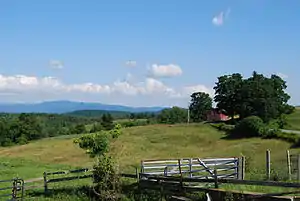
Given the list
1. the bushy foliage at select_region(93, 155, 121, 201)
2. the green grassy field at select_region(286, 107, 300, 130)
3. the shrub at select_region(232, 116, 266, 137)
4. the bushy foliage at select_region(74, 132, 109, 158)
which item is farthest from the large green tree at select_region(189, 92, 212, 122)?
the bushy foliage at select_region(93, 155, 121, 201)

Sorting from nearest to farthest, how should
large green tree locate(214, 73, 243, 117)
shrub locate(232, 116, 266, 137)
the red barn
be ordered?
shrub locate(232, 116, 266, 137), large green tree locate(214, 73, 243, 117), the red barn

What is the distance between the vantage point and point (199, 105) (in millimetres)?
131375

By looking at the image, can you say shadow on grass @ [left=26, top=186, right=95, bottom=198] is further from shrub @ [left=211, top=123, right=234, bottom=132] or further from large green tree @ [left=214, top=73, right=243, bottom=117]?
large green tree @ [left=214, top=73, right=243, bottom=117]

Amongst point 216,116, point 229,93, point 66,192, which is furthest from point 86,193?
point 216,116

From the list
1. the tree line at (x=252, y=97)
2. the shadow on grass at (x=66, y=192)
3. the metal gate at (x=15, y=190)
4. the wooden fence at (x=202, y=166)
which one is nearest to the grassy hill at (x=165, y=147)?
the tree line at (x=252, y=97)

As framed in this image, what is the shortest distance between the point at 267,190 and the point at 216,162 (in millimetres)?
8328

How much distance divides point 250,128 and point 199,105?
53.6m

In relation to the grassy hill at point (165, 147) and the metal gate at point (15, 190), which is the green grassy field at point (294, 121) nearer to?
the grassy hill at point (165, 147)

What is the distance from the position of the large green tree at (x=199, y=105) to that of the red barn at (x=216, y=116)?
908cm

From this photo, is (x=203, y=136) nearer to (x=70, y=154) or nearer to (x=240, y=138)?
(x=240, y=138)

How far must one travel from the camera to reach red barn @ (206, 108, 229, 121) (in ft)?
345

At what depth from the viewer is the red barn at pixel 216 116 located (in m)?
105

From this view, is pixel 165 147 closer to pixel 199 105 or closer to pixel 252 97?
pixel 252 97

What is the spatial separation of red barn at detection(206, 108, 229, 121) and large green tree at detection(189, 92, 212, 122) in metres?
9.08
